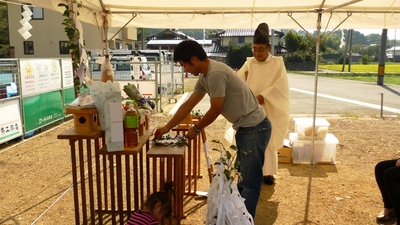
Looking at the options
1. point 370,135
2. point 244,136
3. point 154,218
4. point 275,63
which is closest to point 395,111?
point 370,135

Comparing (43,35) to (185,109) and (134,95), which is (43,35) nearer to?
(134,95)

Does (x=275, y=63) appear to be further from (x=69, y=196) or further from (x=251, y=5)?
(x=69, y=196)

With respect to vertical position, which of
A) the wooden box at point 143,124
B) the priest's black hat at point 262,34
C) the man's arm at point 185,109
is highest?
the priest's black hat at point 262,34

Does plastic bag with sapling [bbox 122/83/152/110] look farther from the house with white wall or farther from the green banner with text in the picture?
the house with white wall

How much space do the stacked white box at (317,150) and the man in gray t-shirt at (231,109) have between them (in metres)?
2.48

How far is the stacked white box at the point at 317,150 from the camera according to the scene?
5.20 meters

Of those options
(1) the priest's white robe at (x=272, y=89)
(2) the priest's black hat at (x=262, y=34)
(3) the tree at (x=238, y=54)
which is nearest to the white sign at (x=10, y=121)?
(1) the priest's white robe at (x=272, y=89)

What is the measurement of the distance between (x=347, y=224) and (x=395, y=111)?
8153 millimetres

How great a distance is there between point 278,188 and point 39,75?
16.8ft

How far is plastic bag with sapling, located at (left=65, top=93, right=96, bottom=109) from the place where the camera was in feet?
8.95

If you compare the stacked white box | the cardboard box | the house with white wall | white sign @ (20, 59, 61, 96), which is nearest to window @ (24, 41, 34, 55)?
the house with white wall

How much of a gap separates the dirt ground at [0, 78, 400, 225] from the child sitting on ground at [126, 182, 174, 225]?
89 cm

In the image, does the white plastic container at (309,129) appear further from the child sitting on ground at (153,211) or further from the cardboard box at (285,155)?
the child sitting on ground at (153,211)

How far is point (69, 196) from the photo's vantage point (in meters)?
4.05
